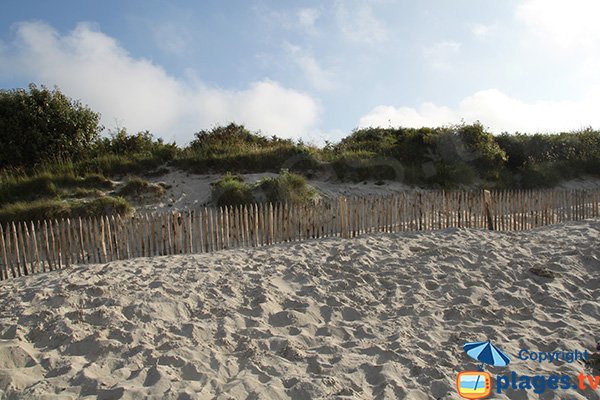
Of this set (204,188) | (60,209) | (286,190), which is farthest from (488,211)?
(60,209)

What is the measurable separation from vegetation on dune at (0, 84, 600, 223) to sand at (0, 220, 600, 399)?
16.6 feet

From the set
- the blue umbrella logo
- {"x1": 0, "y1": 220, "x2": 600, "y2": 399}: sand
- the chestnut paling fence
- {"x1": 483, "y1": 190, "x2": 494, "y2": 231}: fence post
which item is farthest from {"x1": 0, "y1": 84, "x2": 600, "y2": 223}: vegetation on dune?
the blue umbrella logo

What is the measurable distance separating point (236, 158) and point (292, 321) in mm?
10355

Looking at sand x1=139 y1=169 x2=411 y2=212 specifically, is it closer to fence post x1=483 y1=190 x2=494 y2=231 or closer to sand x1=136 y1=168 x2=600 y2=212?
sand x1=136 y1=168 x2=600 y2=212

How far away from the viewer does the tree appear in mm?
13414

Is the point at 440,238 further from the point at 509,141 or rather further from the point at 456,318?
the point at 509,141

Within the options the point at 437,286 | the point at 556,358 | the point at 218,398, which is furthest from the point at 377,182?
the point at 218,398

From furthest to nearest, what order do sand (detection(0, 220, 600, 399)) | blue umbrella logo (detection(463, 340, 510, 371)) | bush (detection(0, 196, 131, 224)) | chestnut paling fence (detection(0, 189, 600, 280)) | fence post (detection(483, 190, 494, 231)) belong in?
bush (detection(0, 196, 131, 224)), fence post (detection(483, 190, 494, 231)), chestnut paling fence (detection(0, 189, 600, 280)), blue umbrella logo (detection(463, 340, 510, 371)), sand (detection(0, 220, 600, 399))

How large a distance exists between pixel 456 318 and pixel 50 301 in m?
4.25

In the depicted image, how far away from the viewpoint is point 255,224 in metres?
7.52

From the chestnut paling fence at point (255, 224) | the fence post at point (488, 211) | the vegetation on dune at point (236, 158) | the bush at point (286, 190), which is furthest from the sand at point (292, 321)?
the vegetation on dune at point (236, 158)

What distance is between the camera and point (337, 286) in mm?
5438
